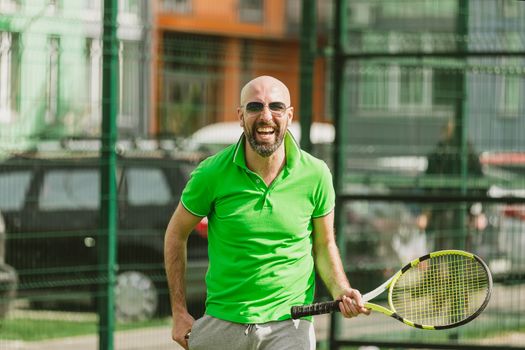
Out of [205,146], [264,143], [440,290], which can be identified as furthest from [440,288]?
[205,146]

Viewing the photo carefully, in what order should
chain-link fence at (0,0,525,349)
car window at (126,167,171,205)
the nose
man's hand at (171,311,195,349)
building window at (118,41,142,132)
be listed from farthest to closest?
car window at (126,167,171,205), building window at (118,41,142,132), chain-link fence at (0,0,525,349), man's hand at (171,311,195,349), the nose

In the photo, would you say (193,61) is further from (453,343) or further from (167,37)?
(453,343)

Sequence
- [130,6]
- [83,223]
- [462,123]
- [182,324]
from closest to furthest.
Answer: [182,324]
[83,223]
[130,6]
[462,123]

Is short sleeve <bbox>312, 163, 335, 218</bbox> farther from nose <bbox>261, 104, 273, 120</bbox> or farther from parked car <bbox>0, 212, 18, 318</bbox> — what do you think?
parked car <bbox>0, 212, 18, 318</bbox>

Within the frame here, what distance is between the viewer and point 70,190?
9.95 meters

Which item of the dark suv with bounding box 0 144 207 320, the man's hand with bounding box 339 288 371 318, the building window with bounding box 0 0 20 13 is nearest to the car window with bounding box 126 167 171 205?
the dark suv with bounding box 0 144 207 320

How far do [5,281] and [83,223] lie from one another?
0.81 meters

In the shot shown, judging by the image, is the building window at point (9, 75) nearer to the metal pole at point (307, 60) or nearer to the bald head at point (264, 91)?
the metal pole at point (307, 60)

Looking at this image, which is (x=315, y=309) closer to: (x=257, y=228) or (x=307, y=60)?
(x=257, y=228)

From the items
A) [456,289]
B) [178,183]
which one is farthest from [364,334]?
[456,289]

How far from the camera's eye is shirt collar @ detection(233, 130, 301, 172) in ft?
20.6

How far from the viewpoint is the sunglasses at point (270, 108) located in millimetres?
6086

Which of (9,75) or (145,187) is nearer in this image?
(9,75)

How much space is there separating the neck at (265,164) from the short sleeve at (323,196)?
0.21 metres
